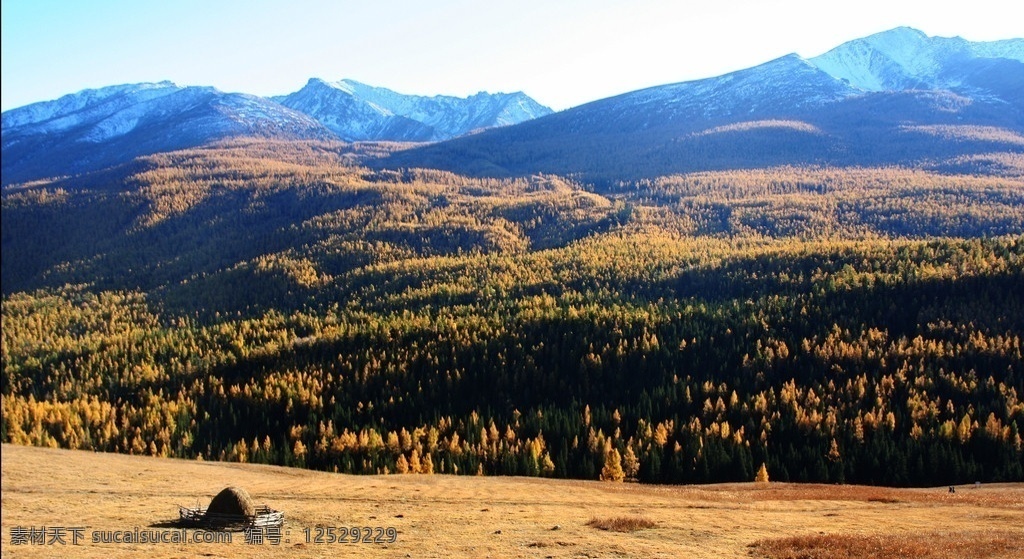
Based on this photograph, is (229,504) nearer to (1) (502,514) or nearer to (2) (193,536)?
(2) (193,536)

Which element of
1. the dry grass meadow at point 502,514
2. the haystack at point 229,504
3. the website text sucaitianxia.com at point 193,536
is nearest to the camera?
the website text sucaitianxia.com at point 193,536

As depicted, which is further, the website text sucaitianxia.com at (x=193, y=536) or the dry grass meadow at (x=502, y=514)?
the dry grass meadow at (x=502, y=514)

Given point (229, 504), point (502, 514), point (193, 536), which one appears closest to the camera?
point (193, 536)

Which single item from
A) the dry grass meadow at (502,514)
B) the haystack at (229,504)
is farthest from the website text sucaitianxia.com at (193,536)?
the haystack at (229,504)

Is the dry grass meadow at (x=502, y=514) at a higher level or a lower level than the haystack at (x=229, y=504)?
lower

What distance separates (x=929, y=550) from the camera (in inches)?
2130

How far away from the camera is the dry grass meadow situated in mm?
52219

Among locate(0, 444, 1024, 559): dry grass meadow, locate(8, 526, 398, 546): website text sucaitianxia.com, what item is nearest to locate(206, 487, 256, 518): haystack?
locate(8, 526, 398, 546): website text sucaitianxia.com

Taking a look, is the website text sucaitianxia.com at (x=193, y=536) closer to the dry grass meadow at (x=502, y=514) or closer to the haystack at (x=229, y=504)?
the dry grass meadow at (x=502, y=514)

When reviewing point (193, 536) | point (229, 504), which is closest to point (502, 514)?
point (229, 504)

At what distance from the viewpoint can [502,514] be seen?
219 feet

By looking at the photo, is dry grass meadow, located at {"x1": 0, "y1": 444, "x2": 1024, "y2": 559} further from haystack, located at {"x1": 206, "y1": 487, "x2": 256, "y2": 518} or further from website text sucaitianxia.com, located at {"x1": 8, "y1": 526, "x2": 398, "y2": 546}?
haystack, located at {"x1": 206, "y1": 487, "x2": 256, "y2": 518}

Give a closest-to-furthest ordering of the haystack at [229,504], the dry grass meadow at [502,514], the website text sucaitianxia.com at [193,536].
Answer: the website text sucaitianxia.com at [193,536], the dry grass meadow at [502,514], the haystack at [229,504]

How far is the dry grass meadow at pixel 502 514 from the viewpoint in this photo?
5222cm
